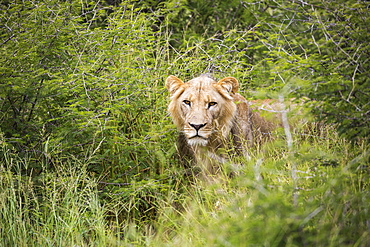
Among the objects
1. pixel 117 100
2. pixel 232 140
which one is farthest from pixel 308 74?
pixel 117 100

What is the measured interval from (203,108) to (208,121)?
0.18 meters

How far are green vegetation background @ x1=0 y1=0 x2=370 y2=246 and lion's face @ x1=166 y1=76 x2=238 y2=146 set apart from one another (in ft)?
1.38

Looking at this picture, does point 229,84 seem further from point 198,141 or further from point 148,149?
point 148,149

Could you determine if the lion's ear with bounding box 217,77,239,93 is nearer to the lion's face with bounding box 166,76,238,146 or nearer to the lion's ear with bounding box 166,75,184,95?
the lion's face with bounding box 166,76,238,146

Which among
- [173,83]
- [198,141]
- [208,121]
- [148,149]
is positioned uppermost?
[173,83]

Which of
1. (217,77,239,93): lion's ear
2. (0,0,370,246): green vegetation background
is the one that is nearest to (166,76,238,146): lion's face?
(217,77,239,93): lion's ear

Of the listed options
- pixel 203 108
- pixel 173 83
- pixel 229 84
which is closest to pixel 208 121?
pixel 203 108

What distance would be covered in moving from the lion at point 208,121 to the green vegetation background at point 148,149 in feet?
0.89

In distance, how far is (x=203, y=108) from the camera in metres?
5.36

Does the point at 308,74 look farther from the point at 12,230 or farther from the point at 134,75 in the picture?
the point at 12,230

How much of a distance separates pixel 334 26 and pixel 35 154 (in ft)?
11.3

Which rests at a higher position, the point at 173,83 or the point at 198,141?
the point at 173,83

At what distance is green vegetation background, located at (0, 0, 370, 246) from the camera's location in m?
3.21

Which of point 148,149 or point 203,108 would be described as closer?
point 203,108
